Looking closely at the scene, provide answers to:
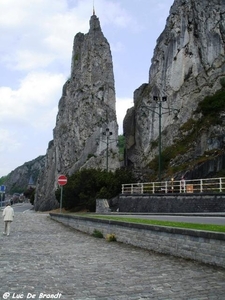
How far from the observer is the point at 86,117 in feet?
269

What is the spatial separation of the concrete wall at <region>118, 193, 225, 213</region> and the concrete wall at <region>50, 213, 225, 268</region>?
39.2 feet

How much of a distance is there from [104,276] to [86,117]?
2954 inches

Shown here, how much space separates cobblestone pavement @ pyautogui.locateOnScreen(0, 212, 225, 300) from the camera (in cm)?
607

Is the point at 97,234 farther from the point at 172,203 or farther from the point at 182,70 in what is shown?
the point at 182,70

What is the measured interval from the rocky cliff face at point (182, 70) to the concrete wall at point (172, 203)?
24.0m

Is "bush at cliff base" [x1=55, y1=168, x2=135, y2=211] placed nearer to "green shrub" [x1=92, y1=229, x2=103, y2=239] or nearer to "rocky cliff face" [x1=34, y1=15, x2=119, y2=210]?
"green shrub" [x1=92, y1=229, x2=103, y2=239]

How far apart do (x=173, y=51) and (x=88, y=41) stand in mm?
28474

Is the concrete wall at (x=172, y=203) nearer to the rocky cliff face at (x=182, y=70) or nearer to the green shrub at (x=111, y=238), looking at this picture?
the green shrub at (x=111, y=238)

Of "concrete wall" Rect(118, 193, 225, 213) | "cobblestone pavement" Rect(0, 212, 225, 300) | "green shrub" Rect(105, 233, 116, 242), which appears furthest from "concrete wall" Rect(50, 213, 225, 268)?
"concrete wall" Rect(118, 193, 225, 213)

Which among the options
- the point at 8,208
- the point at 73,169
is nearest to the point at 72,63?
the point at 73,169

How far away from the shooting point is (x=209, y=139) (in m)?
48.1

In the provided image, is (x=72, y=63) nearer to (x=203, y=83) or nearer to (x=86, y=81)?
(x=86, y=81)

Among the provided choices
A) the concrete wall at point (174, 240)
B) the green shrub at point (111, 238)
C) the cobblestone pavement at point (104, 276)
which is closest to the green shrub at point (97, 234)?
the concrete wall at point (174, 240)

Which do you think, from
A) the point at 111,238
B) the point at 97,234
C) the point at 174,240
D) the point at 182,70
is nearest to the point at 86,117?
the point at 182,70
